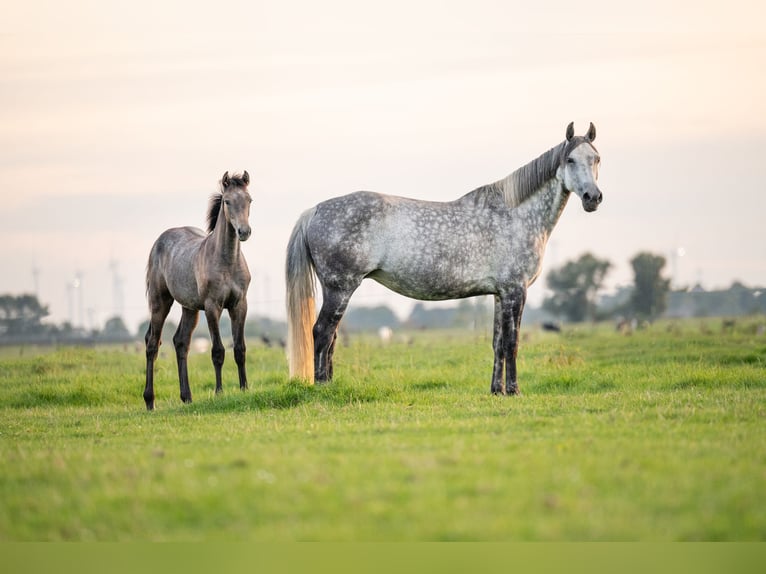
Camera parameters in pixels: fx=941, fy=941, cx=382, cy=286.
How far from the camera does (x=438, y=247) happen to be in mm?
12242

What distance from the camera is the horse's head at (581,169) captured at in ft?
40.2

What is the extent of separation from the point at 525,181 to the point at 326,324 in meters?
3.33

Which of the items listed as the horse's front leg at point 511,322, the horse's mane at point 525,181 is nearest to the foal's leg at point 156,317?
the horse's mane at point 525,181

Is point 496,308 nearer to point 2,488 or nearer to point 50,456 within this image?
point 50,456

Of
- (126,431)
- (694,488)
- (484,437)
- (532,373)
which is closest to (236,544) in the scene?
(694,488)

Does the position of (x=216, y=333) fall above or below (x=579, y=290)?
below

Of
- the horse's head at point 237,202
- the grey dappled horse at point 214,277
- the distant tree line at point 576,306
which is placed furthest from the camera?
the distant tree line at point 576,306

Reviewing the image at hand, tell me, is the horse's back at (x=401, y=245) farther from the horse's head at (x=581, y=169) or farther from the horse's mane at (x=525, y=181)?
the horse's head at (x=581, y=169)

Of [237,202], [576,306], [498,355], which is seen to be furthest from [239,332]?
[576,306]

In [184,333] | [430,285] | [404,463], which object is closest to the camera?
[404,463]

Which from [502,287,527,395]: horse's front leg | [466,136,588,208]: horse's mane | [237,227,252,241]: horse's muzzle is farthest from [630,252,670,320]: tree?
[237,227,252,241]: horse's muzzle

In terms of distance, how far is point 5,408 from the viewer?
1397 cm

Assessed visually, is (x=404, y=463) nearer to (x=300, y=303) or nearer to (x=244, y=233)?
(x=300, y=303)

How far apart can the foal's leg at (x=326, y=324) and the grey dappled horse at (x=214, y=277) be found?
141cm
